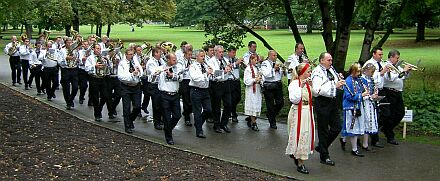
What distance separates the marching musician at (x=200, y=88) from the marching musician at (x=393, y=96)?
11.3 feet

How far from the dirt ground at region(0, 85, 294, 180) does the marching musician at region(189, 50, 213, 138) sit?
48.2 inches

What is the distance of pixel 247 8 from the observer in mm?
16672

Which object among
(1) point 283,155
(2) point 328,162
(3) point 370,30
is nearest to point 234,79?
(1) point 283,155

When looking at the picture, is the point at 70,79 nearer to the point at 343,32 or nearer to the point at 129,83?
the point at 129,83

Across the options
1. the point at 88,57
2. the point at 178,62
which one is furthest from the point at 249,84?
the point at 88,57

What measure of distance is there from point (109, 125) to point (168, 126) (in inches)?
89.4

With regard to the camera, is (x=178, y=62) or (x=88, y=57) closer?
(x=178, y=62)

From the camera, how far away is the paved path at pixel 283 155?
8742mm

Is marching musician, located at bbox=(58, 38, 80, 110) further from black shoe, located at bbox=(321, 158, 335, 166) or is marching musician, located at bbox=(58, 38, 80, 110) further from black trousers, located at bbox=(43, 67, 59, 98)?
black shoe, located at bbox=(321, 158, 335, 166)

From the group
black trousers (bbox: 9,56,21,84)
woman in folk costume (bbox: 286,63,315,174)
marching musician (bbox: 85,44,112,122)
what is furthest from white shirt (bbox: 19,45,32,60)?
woman in folk costume (bbox: 286,63,315,174)

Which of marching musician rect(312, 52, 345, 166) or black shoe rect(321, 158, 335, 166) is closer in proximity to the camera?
marching musician rect(312, 52, 345, 166)

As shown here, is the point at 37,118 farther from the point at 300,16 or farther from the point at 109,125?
the point at 300,16

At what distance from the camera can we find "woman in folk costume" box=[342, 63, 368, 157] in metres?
10.0

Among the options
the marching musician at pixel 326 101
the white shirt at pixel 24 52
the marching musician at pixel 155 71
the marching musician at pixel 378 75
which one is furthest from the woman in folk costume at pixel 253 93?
the white shirt at pixel 24 52
